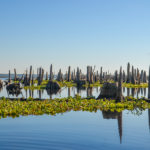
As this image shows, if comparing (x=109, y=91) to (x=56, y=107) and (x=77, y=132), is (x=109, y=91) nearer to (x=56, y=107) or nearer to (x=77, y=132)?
(x=56, y=107)

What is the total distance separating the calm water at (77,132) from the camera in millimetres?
10094

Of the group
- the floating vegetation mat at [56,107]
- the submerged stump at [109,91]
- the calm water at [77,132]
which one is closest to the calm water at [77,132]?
the calm water at [77,132]

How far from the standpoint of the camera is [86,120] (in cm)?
1560

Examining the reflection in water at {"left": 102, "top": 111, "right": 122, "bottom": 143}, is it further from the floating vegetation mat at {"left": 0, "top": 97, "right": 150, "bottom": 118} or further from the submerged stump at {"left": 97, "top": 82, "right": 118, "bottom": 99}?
the submerged stump at {"left": 97, "top": 82, "right": 118, "bottom": 99}

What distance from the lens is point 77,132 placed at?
12.3m

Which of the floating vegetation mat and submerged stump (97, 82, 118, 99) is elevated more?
submerged stump (97, 82, 118, 99)

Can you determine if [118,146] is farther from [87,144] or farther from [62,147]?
[62,147]

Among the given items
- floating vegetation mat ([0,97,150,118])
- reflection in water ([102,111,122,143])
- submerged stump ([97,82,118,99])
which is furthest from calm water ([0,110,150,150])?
submerged stump ([97,82,118,99])

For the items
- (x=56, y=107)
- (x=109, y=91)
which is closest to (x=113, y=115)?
(x=56, y=107)

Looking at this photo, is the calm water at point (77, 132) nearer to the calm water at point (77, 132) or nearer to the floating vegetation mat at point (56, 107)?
the calm water at point (77, 132)

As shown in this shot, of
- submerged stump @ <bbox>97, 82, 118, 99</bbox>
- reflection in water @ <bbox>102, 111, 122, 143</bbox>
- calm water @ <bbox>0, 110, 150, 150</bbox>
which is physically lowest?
calm water @ <bbox>0, 110, 150, 150</bbox>

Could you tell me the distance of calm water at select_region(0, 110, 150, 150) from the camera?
33.1 ft

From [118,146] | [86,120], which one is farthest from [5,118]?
[118,146]

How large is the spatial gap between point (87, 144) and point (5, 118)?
6.92m
